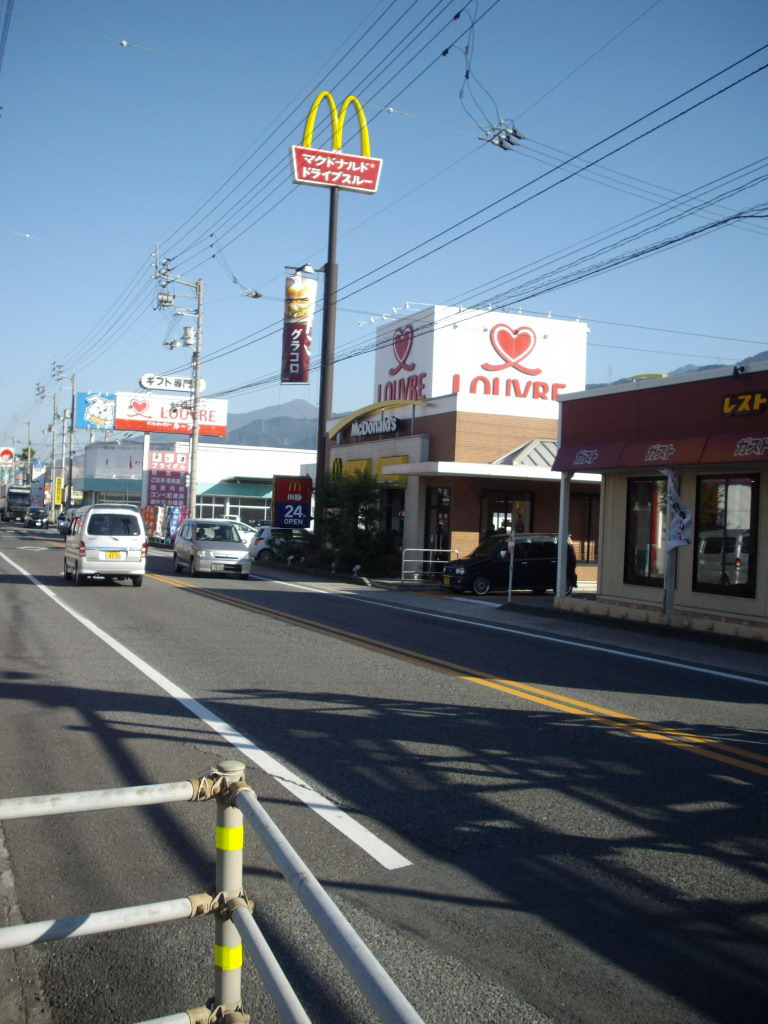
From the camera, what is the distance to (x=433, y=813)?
5859 mm

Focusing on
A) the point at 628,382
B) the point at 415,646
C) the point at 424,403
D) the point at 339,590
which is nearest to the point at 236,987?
the point at 415,646

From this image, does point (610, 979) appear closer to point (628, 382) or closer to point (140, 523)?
point (628, 382)

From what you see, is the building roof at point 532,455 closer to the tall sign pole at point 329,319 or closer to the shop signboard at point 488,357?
the tall sign pole at point 329,319

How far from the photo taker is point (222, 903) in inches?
115

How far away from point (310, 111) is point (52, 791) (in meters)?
33.1

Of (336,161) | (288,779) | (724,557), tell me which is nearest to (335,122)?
(336,161)

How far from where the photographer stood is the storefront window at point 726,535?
16.9 metres

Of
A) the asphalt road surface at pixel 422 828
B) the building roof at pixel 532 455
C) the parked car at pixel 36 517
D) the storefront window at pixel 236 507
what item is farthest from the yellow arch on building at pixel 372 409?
the parked car at pixel 36 517

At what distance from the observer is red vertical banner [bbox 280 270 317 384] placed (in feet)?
127

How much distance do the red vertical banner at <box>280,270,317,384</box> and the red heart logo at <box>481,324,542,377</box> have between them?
13.7m

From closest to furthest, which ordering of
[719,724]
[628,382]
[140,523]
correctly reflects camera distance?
[719,724]
[628,382]
[140,523]

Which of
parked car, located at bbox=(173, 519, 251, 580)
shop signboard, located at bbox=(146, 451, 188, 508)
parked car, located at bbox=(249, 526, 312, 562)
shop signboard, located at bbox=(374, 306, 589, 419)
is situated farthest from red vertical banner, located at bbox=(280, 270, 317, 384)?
shop signboard, located at bbox=(146, 451, 188, 508)

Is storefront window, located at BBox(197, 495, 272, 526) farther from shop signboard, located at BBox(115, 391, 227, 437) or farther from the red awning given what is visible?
the red awning

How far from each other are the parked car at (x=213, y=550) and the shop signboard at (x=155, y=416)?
45.4 meters
